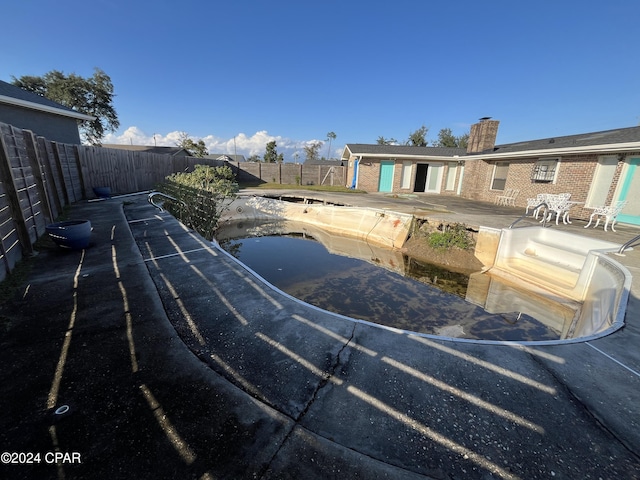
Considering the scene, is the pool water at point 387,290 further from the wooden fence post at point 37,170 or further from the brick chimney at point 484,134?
the brick chimney at point 484,134

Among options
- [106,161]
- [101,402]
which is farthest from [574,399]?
[106,161]

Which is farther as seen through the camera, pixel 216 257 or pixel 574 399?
pixel 216 257

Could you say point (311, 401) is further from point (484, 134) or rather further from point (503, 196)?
point (484, 134)

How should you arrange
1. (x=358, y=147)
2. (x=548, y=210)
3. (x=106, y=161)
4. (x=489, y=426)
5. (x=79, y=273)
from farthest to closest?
(x=358, y=147), (x=106, y=161), (x=548, y=210), (x=79, y=273), (x=489, y=426)

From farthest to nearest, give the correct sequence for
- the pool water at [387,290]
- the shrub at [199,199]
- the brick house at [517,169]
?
the shrub at [199,199] → the brick house at [517,169] → the pool water at [387,290]

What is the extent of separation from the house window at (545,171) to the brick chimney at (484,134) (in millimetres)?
4773

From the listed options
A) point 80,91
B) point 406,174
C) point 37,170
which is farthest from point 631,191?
point 80,91

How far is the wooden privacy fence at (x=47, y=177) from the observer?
428 centimetres

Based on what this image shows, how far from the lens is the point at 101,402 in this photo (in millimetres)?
1969

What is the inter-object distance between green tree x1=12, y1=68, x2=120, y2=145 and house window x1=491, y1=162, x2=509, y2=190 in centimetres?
3005

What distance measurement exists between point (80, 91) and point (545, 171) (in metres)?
35.6

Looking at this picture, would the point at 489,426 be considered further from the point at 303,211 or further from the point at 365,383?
the point at 303,211

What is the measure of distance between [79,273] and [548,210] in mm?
12156

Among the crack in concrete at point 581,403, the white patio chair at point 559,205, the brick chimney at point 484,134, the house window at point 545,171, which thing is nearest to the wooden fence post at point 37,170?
the crack in concrete at point 581,403
